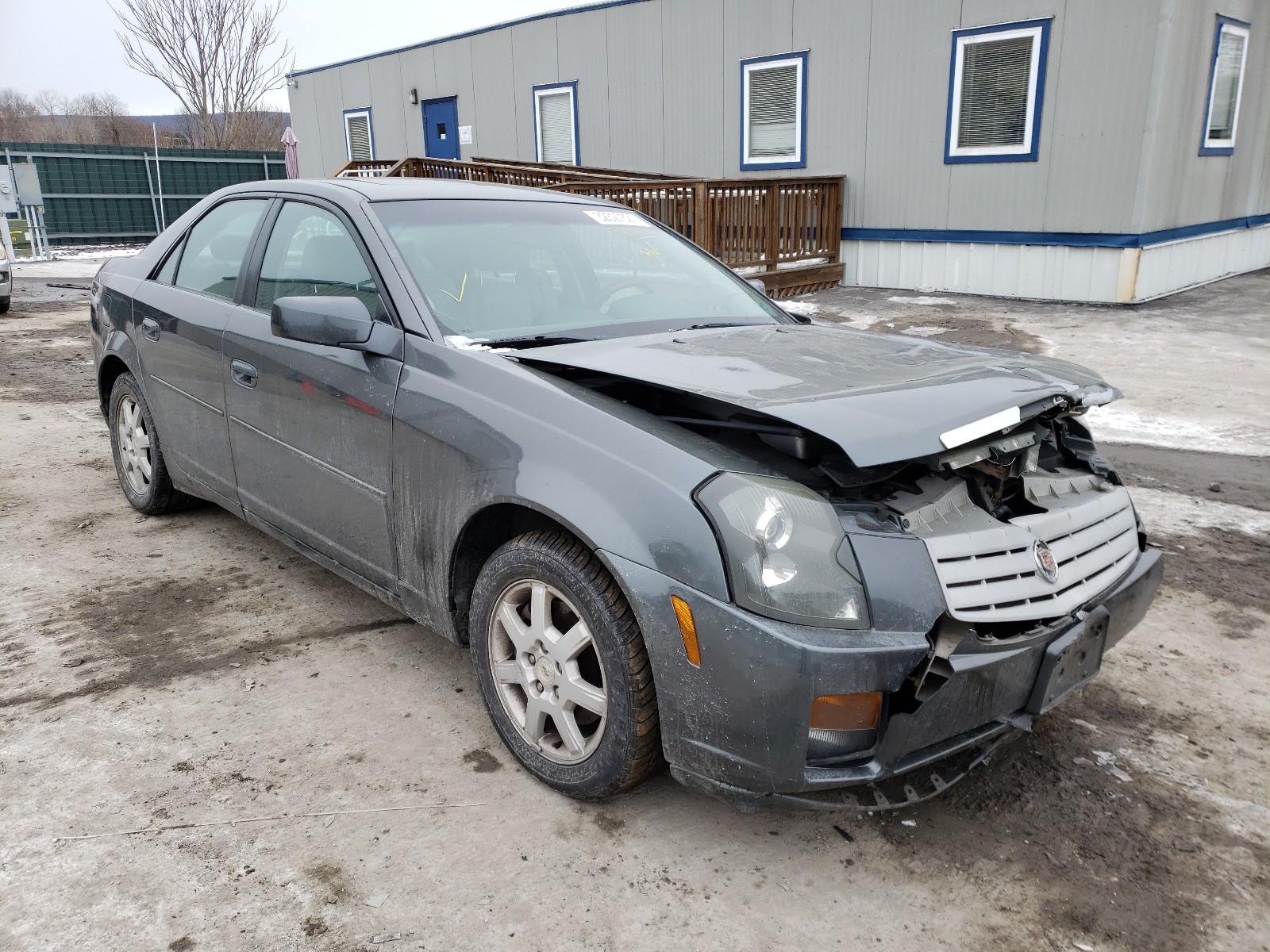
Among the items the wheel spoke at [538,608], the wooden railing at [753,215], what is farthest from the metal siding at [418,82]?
the wheel spoke at [538,608]

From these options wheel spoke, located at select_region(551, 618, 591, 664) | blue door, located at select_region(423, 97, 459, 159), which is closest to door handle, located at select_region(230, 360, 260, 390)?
wheel spoke, located at select_region(551, 618, 591, 664)

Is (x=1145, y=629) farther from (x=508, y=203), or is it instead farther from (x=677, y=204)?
(x=677, y=204)

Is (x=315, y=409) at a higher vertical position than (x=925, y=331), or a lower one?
higher

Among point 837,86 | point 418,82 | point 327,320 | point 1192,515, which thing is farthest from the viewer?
point 418,82

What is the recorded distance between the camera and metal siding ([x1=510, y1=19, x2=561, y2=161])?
636 inches

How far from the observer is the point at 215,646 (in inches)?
135

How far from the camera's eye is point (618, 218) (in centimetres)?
387

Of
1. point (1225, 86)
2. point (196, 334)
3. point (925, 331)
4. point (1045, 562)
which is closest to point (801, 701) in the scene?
point (1045, 562)

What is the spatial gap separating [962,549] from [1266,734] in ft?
4.73

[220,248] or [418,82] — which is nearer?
[220,248]

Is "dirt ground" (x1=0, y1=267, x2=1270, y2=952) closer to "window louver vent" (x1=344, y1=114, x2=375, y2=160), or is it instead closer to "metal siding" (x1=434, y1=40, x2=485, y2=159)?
"metal siding" (x1=434, y1=40, x2=485, y2=159)

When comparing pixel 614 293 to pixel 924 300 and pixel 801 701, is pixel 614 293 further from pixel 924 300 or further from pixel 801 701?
pixel 924 300

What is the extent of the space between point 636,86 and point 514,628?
551 inches

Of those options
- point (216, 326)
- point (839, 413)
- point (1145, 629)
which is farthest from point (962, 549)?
point (216, 326)
